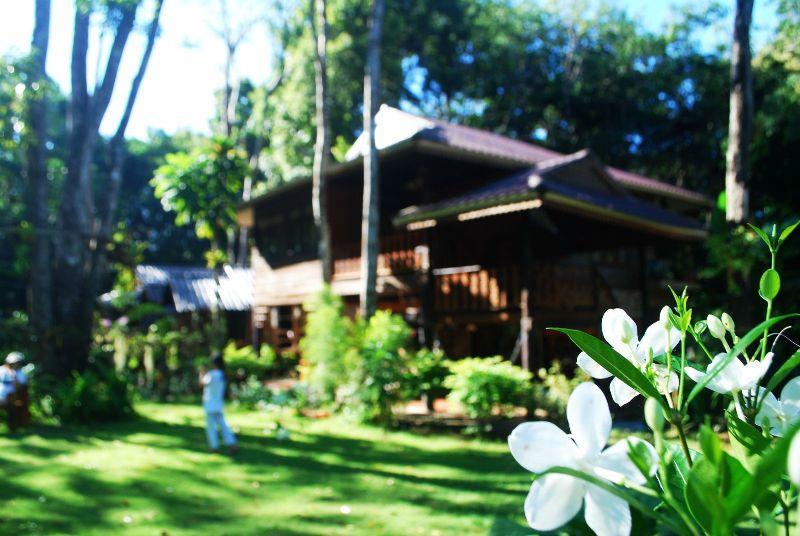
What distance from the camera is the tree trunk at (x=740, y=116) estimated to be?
10.5 m

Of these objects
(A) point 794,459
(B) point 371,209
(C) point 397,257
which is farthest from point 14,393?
(A) point 794,459

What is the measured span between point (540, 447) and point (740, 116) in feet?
38.6

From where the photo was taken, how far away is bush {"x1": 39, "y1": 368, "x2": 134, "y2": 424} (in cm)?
1077

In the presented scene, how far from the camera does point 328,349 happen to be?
11.8m

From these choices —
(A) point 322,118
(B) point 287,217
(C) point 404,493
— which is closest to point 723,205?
(A) point 322,118

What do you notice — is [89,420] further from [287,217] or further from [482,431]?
[287,217]

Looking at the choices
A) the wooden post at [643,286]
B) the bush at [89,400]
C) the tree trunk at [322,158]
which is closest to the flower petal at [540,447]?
the bush at [89,400]

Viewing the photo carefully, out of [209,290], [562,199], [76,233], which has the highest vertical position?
[562,199]

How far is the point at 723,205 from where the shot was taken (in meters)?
13.6

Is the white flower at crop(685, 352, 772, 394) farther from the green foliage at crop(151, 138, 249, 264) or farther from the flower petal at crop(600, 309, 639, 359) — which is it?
the green foliage at crop(151, 138, 249, 264)

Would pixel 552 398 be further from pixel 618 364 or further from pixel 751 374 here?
pixel 618 364

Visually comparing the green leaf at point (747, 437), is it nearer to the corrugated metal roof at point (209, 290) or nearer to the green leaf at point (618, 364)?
the green leaf at point (618, 364)

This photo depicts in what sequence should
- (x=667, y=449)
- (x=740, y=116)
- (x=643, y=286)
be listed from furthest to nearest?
(x=643, y=286) < (x=740, y=116) < (x=667, y=449)

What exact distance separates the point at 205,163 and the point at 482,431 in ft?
38.5
